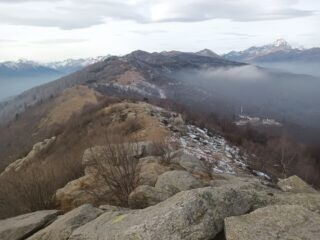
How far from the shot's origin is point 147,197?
49.2 feet

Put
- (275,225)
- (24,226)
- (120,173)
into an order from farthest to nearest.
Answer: (120,173), (24,226), (275,225)

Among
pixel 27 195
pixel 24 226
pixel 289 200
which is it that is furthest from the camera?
pixel 27 195

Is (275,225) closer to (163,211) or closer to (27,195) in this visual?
(163,211)

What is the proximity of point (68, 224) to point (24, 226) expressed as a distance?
7.46ft

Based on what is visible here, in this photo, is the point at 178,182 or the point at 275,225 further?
the point at 178,182

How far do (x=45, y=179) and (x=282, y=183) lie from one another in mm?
10538

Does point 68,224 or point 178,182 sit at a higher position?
point 68,224

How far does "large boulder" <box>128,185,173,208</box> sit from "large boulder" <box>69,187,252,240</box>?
12.4ft

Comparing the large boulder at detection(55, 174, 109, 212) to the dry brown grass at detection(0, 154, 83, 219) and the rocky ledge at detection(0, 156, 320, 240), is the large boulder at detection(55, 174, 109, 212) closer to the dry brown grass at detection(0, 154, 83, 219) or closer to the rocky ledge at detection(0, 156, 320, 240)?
the dry brown grass at detection(0, 154, 83, 219)

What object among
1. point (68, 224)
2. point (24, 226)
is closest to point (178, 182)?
point (68, 224)

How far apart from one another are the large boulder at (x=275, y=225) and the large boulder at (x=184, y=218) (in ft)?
1.38

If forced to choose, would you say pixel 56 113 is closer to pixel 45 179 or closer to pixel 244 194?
pixel 45 179

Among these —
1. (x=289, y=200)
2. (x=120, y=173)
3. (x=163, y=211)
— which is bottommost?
(x=120, y=173)

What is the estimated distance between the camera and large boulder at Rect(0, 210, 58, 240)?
1420cm
